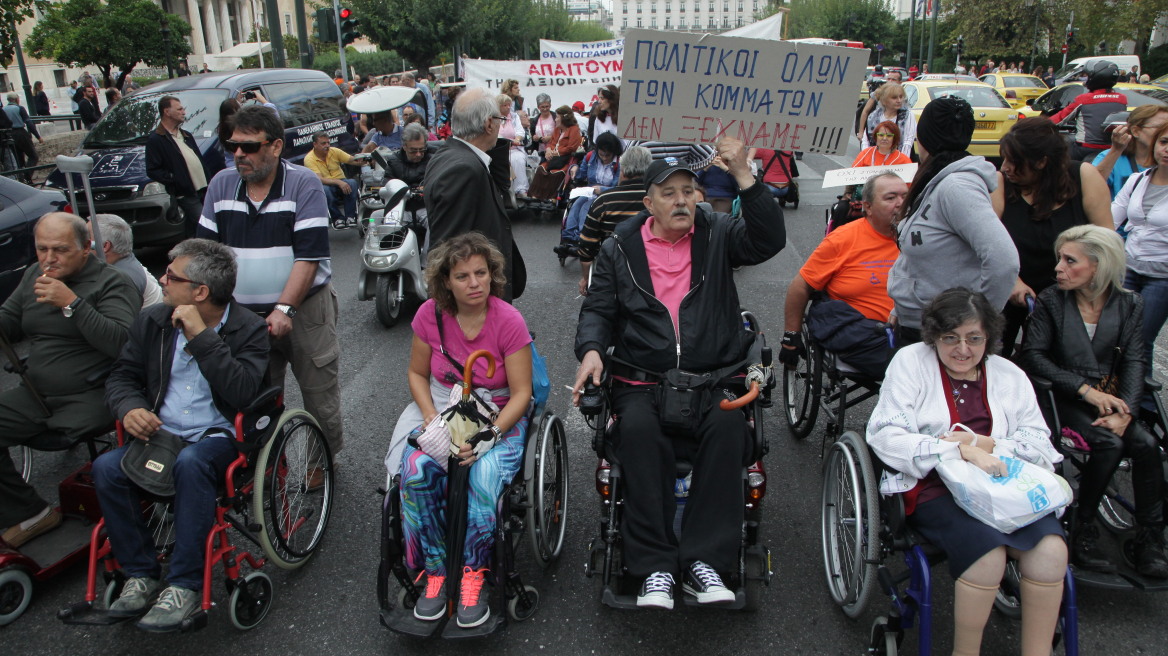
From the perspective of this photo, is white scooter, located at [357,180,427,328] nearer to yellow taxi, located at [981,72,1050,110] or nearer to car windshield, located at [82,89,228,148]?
car windshield, located at [82,89,228,148]

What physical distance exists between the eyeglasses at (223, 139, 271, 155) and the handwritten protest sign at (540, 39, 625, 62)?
11.5 metres

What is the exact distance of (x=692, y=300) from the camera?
340 centimetres

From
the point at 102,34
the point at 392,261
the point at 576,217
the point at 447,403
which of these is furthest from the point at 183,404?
the point at 102,34

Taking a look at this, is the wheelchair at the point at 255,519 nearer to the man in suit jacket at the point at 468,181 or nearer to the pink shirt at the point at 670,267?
the man in suit jacket at the point at 468,181

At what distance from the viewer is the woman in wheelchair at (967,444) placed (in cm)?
255

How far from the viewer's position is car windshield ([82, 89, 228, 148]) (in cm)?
945

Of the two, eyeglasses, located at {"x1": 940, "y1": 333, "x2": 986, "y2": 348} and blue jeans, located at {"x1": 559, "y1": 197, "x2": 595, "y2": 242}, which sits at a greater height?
eyeglasses, located at {"x1": 940, "y1": 333, "x2": 986, "y2": 348}

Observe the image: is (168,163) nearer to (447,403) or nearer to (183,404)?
(183,404)

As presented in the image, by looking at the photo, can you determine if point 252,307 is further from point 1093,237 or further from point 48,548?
point 1093,237

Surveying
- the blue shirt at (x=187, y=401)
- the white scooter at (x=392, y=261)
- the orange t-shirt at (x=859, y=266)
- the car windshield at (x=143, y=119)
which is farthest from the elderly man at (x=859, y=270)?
the car windshield at (x=143, y=119)

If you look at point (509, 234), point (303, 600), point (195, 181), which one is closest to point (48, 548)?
point (303, 600)

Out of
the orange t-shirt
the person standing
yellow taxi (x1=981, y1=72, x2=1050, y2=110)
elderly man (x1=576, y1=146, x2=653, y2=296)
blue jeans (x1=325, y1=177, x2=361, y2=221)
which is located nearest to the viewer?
the orange t-shirt

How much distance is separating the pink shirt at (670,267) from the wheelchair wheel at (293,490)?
1668mm

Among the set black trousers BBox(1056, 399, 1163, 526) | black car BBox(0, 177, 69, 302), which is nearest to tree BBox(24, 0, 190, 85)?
black car BBox(0, 177, 69, 302)
